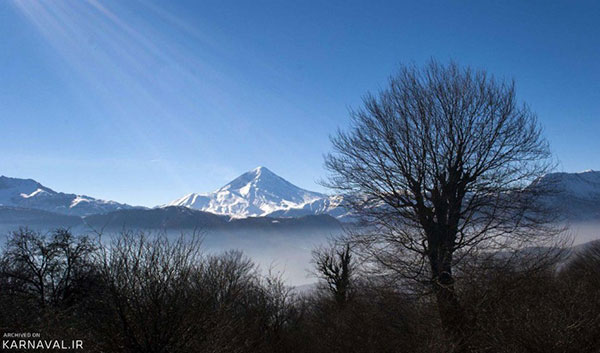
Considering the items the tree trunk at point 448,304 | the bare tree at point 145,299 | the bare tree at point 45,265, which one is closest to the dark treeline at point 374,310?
the bare tree at point 145,299

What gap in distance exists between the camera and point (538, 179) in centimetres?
977

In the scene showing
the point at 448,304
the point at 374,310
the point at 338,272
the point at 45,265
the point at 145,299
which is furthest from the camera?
the point at 45,265

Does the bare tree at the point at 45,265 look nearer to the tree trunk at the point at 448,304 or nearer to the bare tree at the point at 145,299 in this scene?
the bare tree at the point at 145,299

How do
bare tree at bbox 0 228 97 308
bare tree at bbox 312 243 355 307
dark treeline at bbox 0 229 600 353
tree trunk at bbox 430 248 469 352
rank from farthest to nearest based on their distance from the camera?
1. bare tree at bbox 0 228 97 308
2. bare tree at bbox 312 243 355 307
3. tree trunk at bbox 430 248 469 352
4. dark treeline at bbox 0 229 600 353

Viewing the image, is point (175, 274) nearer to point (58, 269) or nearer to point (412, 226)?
point (412, 226)

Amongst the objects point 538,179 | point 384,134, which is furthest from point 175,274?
point 538,179

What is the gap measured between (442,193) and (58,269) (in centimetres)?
3068

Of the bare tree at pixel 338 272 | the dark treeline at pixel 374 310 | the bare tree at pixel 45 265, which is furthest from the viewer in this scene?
the bare tree at pixel 45 265

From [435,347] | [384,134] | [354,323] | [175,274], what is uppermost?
[384,134]

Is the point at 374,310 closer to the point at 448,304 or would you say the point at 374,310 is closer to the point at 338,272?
the point at 448,304

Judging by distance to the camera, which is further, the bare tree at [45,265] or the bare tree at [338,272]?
the bare tree at [45,265]

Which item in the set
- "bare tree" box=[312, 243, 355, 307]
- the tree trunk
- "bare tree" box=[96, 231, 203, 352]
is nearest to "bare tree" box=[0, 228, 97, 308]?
"bare tree" box=[312, 243, 355, 307]

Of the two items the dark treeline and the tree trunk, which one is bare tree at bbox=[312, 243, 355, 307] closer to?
the dark treeline

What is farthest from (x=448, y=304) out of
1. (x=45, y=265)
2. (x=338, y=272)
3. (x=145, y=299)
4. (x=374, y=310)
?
(x=45, y=265)
